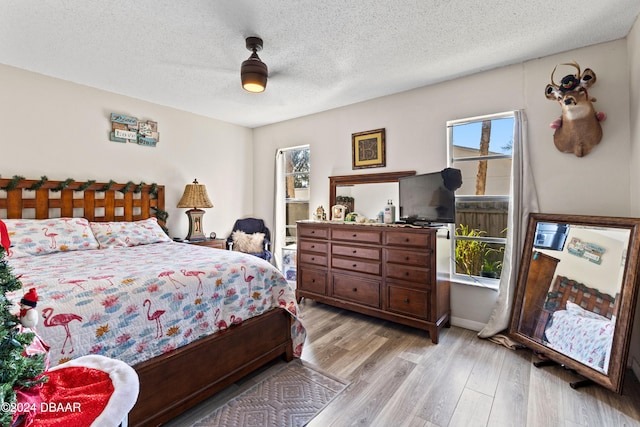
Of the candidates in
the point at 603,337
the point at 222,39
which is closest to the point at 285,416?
the point at 603,337

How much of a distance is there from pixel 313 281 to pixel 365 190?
4.19 ft

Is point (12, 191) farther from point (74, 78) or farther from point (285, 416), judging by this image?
point (285, 416)

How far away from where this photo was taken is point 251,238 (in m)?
4.42

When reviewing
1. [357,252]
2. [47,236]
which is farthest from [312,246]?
[47,236]

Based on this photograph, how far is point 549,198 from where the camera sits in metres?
2.54

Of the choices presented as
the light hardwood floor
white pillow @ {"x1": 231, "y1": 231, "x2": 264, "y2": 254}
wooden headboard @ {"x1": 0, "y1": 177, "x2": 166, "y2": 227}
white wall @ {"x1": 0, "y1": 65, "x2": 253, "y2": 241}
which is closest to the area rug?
the light hardwood floor

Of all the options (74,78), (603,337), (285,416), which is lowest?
(285,416)

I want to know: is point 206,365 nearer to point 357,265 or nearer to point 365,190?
point 357,265

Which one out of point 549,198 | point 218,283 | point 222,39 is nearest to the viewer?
point 218,283

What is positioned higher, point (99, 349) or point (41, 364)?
point (41, 364)

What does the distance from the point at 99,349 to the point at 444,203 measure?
8.77 ft

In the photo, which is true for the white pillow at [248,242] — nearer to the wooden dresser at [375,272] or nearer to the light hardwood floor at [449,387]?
the wooden dresser at [375,272]

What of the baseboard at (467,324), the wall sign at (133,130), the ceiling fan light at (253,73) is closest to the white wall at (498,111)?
the baseboard at (467,324)

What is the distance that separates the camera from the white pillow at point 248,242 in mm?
4344
